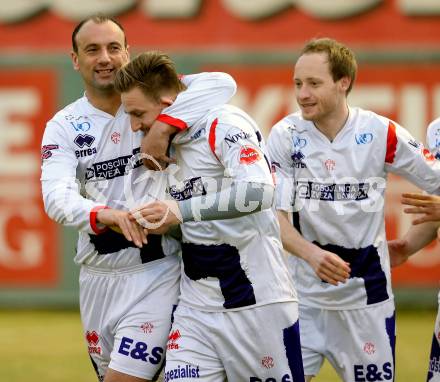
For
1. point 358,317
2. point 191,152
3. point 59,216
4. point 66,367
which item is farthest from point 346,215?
point 66,367

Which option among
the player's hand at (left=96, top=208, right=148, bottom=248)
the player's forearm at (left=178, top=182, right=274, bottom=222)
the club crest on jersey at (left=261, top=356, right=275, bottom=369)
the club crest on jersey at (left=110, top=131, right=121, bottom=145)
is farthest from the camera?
the club crest on jersey at (left=110, top=131, right=121, bottom=145)

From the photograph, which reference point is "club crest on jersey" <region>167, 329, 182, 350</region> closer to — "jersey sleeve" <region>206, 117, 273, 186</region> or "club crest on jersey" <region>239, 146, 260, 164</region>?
"jersey sleeve" <region>206, 117, 273, 186</region>

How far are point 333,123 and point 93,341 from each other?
1754 millimetres

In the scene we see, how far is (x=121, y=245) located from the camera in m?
5.47

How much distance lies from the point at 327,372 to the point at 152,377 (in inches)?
155

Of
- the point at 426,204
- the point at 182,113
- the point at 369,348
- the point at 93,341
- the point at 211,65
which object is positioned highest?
the point at 211,65

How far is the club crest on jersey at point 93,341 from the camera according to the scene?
5605 millimetres

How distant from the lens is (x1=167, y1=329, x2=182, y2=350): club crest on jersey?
5.05m

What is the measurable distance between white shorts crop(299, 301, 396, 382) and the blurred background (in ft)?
20.6

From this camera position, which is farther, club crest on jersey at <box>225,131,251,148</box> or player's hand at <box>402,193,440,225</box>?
player's hand at <box>402,193,440,225</box>

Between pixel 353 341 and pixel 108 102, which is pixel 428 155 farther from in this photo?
pixel 108 102

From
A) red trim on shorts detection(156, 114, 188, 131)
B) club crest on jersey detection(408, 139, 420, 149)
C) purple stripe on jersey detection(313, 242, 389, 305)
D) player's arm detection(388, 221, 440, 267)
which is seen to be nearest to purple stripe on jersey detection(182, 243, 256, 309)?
red trim on shorts detection(156, 114, 188, 131)

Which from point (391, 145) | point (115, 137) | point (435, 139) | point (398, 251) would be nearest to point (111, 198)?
point (115, 137)

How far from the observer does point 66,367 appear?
30.4 feet
